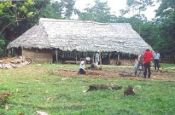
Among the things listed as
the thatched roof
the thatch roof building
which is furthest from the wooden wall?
the thatched roof

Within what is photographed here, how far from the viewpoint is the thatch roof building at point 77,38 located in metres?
43.0

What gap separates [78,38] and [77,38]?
11 centimetres

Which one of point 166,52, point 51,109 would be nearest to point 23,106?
point 51,109

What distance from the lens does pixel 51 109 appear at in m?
12.4

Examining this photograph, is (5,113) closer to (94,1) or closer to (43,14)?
(43,14)

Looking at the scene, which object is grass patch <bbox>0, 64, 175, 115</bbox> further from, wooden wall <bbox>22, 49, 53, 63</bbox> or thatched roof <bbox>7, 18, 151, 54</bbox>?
wooden wall <bbox>22, 49, 53, 63</bbox>

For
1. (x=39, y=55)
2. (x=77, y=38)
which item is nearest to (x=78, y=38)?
(x=77, y=38)

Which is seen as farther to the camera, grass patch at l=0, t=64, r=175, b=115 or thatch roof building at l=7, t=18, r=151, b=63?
thatch roof building at l=7, t=18, r=151, b=63

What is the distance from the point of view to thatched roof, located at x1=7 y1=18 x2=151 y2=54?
141 feet

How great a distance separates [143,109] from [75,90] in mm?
4911

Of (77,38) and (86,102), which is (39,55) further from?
(86,102)

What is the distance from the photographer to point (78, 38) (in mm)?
44812

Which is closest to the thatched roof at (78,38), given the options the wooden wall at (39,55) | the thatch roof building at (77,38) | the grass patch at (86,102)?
the thatch roof building at (77,38)

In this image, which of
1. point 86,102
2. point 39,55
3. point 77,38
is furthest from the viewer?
point 77,38
